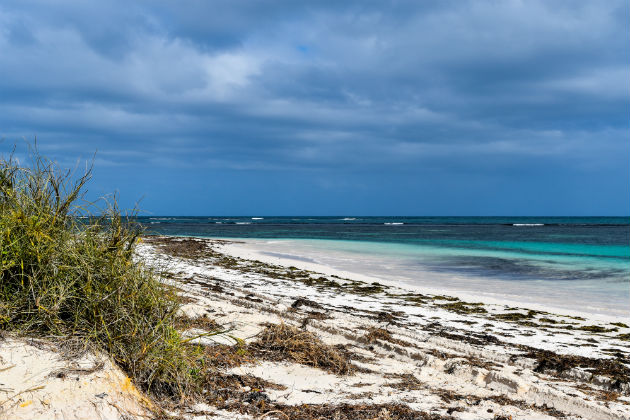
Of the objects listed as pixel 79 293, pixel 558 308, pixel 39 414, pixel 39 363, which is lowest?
pixel 558 308

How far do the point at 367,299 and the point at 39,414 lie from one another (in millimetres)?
7705

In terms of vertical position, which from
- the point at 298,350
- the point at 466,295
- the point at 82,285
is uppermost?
→ the point at 82,285

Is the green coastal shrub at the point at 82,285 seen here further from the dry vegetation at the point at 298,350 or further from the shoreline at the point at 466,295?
the shoreline at the point at 466,295

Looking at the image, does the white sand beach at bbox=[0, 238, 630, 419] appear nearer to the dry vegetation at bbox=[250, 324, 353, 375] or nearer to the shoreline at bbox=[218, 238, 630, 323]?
the dry vegetation at bbox=[250, 324, 353, 375]

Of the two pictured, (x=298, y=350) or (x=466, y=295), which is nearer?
(x=298, y=350)

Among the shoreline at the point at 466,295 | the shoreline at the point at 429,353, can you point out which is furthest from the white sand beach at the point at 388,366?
the shoreline at the point at 466,295

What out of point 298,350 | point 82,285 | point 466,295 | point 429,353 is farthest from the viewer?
point 466,295

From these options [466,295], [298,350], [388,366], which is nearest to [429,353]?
[388,366]

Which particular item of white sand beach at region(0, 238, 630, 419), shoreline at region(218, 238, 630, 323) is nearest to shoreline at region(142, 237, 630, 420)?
white sand beach at region(0, 238, 630, 419)

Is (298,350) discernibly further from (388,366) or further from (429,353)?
(429,353)

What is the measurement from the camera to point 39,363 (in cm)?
303

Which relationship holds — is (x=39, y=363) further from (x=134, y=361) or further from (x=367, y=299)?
(x=367, y=299)

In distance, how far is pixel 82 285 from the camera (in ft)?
11.5

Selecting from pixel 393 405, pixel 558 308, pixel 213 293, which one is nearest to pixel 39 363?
pixel 393 405
